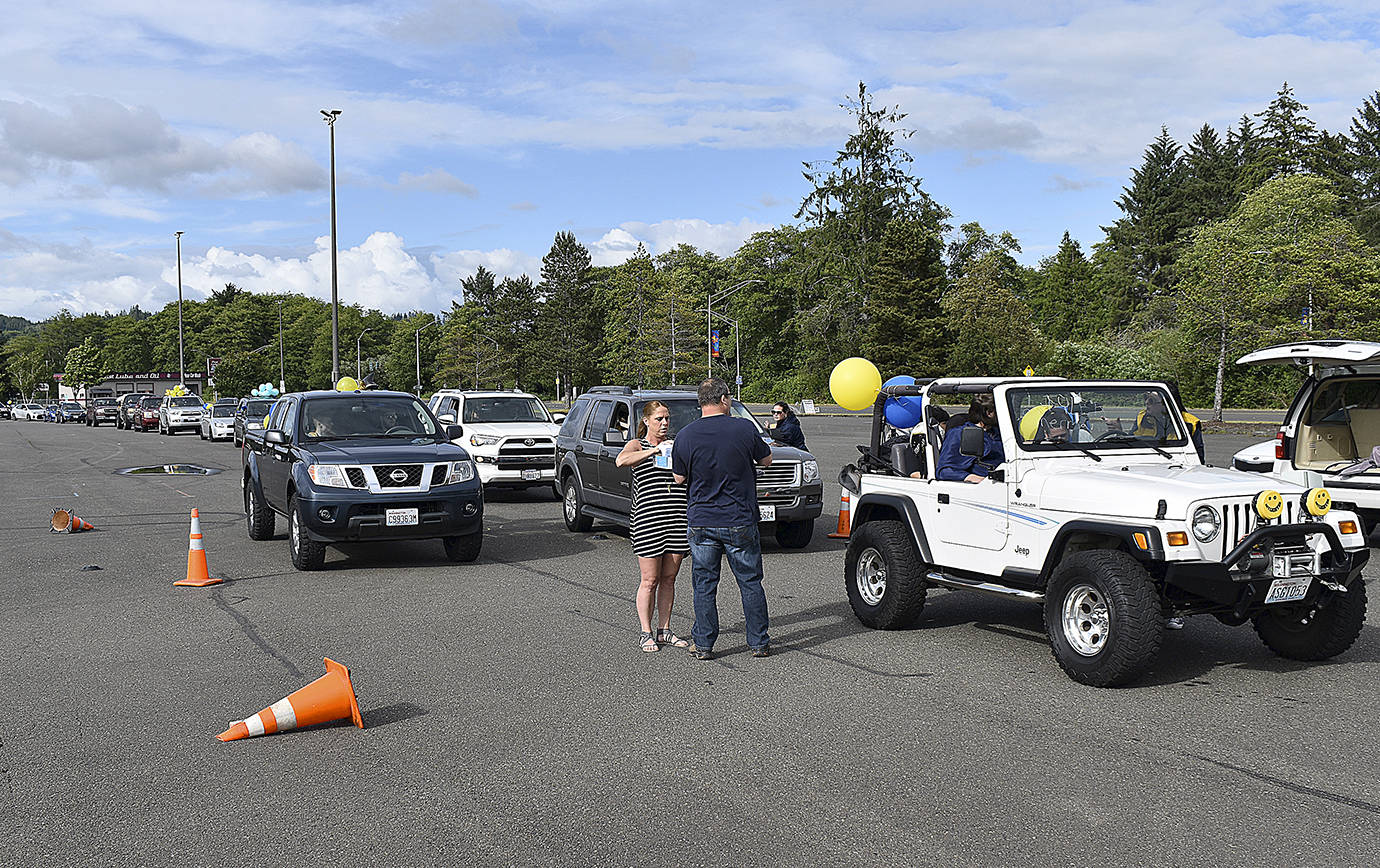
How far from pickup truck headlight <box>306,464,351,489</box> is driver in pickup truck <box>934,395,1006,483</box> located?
19.8ft

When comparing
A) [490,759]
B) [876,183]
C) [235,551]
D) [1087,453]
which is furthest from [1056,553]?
[876,183]

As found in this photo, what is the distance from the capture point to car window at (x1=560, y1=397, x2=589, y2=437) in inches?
606

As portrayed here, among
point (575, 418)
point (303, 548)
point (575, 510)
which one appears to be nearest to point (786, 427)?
point (575, 418)

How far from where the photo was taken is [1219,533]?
6.60 metres

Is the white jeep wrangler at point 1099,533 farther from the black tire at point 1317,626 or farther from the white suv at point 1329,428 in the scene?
the white suv at point 1329,428

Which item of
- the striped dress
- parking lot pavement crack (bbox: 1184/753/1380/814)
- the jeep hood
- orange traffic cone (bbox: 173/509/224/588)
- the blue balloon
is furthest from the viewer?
orange traffic cone (bbox: 173/509/224/588)

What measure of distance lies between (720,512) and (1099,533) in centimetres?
228

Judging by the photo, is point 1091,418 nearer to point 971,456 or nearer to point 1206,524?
point 971,456

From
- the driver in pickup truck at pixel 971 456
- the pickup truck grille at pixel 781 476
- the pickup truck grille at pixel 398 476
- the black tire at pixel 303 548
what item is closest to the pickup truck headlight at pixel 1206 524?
the driver in pickup truck at pixel 971 456

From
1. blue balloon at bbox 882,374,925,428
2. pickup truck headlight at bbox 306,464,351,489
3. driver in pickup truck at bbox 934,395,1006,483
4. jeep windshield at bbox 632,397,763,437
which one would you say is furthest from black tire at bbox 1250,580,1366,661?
pickup truck headlight at bbox 306,464,351,489

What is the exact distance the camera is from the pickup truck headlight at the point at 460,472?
1188 centimetres

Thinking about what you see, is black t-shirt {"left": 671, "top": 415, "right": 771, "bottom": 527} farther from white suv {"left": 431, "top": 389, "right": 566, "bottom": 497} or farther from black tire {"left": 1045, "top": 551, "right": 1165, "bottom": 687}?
white suv {"left": 431, "top": 389, "right": 566, "bottom": 497}

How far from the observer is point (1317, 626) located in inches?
284

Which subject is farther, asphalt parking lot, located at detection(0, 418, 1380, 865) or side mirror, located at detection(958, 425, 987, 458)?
side mirror, located at detection(958, 425, 987, 458)
